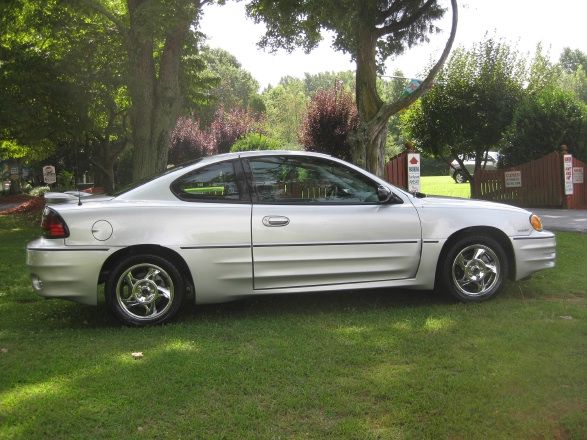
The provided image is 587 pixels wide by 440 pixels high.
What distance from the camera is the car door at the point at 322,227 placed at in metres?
5.47

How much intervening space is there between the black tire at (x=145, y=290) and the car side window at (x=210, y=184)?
2.19 feet

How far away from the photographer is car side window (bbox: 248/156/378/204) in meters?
5.71

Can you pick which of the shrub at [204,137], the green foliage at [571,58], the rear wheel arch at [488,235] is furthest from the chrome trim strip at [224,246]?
the green foliage at [571,58]

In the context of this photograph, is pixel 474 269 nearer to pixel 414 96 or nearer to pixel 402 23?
pixel 414 96

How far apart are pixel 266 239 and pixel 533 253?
8.95 ft

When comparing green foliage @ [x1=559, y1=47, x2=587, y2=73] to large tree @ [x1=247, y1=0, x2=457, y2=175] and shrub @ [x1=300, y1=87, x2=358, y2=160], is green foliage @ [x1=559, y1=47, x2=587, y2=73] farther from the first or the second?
large tree @ [x1=247, y1=0, x2=457, y2=175]

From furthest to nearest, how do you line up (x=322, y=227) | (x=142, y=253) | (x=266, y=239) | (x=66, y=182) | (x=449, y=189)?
(x=66, y=182) < (x=449, y=189) < (x=322, y=227) < (x=266, y=239) < (x=142, y=253)

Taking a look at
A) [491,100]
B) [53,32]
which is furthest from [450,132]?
[53,32]

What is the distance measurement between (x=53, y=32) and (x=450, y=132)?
12.5m

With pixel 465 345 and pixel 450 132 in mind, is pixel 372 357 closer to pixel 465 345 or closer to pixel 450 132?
pixel 465 345

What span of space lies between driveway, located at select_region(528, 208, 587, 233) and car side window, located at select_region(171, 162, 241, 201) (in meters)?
8.03

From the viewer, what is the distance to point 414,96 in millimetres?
12227

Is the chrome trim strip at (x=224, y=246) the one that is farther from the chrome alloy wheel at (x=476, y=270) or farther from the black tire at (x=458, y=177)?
the black tire at (x=458, y=177)

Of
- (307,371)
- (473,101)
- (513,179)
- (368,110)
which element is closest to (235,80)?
(473,101)
